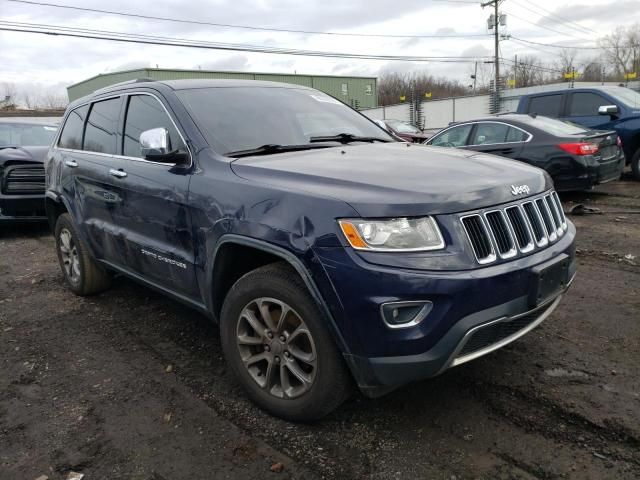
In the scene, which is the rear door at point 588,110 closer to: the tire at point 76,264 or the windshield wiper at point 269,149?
the windshield wiper at point 269,149

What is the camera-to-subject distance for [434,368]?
2.26 meters

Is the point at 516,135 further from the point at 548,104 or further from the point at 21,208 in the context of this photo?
the point at 21,208

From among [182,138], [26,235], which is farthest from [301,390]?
[26,235]

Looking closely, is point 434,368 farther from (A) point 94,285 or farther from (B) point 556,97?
(B) point 556,97

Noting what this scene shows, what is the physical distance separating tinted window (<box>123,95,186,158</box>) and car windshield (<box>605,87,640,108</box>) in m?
9.22

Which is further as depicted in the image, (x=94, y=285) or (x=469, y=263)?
(x=94, y=285)

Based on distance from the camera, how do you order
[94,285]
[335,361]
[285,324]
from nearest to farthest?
1. [335,361]
2. [285,324]
3. [94,285]

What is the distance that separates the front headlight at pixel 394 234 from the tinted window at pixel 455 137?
24.1ft

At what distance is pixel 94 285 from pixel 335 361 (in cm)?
325

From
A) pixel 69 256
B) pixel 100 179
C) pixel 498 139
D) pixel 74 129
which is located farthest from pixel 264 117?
pixel 498 139

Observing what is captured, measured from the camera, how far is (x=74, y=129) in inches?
190

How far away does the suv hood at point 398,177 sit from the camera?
7.50ft

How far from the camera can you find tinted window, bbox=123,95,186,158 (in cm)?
333

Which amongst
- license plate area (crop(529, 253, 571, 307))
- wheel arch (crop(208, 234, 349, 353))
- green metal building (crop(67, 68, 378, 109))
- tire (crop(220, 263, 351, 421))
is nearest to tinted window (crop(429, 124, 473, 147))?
license plate area (crop(529, 253, 571, 307))
